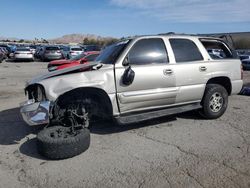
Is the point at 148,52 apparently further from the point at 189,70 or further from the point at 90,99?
the point at 90,99

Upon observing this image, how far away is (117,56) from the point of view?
5496 millimetres

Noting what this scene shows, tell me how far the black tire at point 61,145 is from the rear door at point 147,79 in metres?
1.05

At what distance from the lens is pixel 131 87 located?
5383 mm

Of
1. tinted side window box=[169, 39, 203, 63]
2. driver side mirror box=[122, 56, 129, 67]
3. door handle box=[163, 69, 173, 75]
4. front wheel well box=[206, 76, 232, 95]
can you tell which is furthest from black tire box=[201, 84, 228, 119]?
driver side mirror box=[122, 56, 129, 67]

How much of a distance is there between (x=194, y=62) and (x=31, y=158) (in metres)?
3.70

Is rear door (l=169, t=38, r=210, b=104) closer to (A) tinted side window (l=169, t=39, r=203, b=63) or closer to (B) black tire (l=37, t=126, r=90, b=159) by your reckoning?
(A) tinted side window (l=169, t=39, r=203, b=63)

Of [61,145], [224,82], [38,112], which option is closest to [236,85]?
[224,82]

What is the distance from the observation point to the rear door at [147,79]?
17.6ft

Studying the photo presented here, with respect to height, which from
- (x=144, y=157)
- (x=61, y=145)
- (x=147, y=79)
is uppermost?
(x=147, y=79)

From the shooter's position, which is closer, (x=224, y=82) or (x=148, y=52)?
(x=148, y=52)

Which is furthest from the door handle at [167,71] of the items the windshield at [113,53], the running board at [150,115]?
the windshield at [113,53]

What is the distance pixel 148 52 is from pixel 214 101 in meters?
2.00

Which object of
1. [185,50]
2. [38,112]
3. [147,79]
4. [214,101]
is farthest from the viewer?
[214,101]

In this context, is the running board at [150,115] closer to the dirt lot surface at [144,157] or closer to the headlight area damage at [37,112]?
the dirt lot surface at [144,157]
